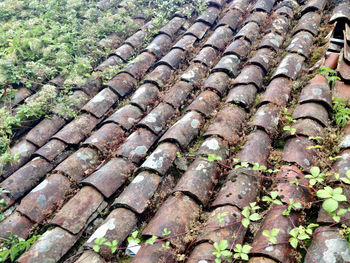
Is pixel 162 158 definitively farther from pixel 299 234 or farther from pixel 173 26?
pixel 173 26

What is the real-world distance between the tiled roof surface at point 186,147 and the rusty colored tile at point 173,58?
18mm

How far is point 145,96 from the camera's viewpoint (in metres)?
3.33

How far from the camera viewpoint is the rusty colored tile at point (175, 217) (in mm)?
2014

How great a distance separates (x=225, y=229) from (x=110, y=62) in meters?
3.02

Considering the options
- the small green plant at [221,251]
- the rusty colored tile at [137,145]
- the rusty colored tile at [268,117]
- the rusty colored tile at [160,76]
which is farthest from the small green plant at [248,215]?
the rusty colored tile at [160,76]

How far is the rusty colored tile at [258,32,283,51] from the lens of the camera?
11.4ft

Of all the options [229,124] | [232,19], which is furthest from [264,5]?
[229,124]

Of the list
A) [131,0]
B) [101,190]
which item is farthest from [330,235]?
[131,0]

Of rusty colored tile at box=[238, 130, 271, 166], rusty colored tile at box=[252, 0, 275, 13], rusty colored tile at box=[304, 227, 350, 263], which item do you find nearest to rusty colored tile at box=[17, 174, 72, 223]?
rusty colored tile at box=[238, 130, 271, 166]

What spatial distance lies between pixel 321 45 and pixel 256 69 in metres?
0.93

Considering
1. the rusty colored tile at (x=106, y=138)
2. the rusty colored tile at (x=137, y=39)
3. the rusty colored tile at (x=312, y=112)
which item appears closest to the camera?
the rusty colored tile at (x=312, y=112)

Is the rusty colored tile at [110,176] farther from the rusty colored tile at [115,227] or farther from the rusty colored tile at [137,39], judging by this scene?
the rusty colored tile at [137,39]

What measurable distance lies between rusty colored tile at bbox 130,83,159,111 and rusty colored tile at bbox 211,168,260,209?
144 centimetres

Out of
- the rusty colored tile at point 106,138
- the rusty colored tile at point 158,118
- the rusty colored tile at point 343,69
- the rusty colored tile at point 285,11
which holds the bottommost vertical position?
the rusty colored tile at point 106,138
